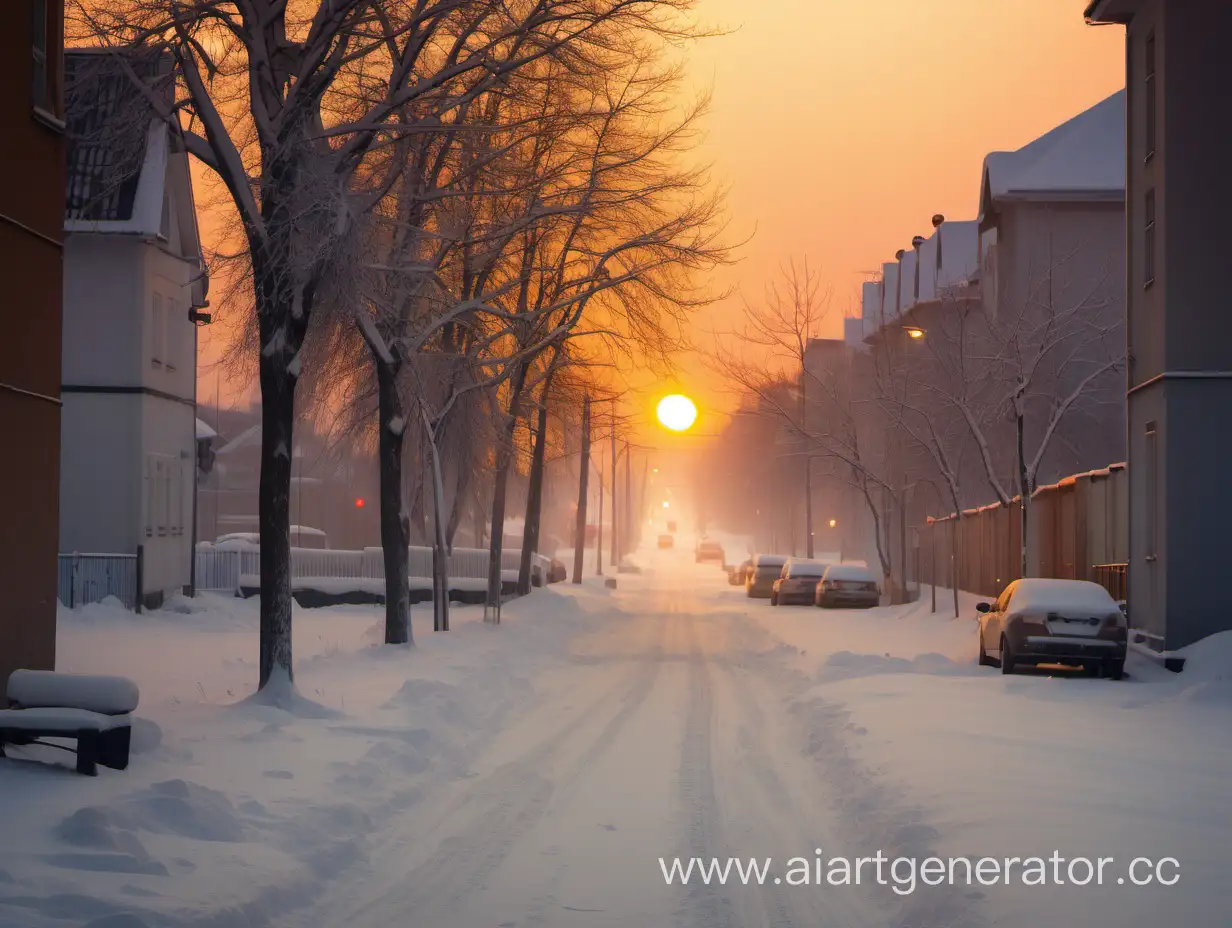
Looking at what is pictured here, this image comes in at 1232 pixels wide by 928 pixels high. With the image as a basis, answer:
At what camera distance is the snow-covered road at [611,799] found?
7629mm

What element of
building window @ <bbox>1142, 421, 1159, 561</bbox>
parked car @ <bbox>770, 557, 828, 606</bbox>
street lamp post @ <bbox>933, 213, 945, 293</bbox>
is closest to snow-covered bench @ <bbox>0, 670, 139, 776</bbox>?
building window @ <bbox>1142, 421, 1159, 561</bbox>

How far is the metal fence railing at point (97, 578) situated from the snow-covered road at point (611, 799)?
9984 millimetres

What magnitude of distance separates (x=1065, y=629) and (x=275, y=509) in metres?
11.4

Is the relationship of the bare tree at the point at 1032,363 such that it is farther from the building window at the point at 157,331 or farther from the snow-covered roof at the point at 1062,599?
the building window at the point at 157,331

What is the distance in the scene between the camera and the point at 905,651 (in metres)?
26.0

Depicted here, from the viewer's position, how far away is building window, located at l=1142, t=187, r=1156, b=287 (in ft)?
73.7

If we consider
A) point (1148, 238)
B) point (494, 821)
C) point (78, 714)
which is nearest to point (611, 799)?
point (494, 821)

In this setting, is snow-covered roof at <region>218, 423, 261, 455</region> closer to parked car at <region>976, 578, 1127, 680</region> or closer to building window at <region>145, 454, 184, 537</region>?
building window at <region>145, 454, 184, 537</region>

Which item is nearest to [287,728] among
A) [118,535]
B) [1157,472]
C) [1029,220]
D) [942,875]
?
[942,875]

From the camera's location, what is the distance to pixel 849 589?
42.8 m

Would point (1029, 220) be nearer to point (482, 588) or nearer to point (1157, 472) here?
point (482, 588)

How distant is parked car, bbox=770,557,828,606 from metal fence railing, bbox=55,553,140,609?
21.4m

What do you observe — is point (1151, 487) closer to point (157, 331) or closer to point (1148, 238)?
point (1148, 238)

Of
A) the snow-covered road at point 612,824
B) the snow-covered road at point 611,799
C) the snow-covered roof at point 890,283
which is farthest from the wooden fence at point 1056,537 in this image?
the snow-covered roof at point 890,283
